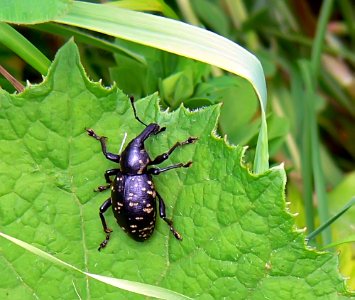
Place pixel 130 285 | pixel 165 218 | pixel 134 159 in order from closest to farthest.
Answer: pixel 130 285 → pixel 165 218 → pixel 134 159

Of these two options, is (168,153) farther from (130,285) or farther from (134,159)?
(130,285)

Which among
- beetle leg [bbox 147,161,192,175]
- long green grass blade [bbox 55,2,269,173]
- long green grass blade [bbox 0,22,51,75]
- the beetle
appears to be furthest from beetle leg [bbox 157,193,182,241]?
long green grass blade [bbox 0,22,51,75]

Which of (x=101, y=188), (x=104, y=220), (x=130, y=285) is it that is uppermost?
(x=101, y=188)

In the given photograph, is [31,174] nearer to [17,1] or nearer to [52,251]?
[52,251]

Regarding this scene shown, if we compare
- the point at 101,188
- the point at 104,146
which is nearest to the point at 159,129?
the point at 104,146

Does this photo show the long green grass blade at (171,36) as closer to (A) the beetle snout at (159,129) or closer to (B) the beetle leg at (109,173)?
(A) the beetle snout at (159,129)

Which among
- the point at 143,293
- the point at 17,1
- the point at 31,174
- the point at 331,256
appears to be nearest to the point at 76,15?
the point at 17,1

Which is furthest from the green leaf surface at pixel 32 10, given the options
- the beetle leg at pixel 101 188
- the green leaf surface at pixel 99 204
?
the beetle leg at pixel 101 188

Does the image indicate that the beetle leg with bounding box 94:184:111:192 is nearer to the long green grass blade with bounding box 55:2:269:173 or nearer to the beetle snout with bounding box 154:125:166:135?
the beetle snout with bounding box 154:125:166:135
